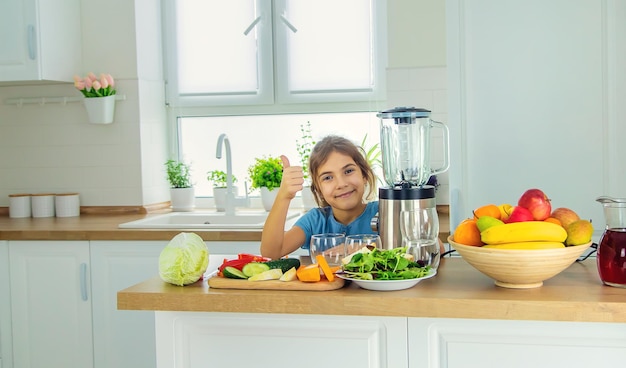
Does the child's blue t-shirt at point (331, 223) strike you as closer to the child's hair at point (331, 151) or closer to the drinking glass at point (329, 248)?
the child's hair at point (331, 151)

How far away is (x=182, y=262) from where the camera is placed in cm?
190

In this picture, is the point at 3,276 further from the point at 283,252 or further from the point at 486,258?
the point at 486,258

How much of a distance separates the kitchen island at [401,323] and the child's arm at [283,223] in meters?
0.39

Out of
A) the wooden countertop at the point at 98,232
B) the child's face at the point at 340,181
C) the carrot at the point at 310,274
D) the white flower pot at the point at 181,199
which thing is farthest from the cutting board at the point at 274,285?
the white flower pot at the point at 181,199

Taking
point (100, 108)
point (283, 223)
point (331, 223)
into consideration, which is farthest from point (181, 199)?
point (283, 223)

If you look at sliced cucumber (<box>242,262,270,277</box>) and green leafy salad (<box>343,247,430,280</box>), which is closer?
green leafy salad (<box>343,247,430,280</box>)

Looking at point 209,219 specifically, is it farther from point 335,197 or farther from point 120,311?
point 335,197

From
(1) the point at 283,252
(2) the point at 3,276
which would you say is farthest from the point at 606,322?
(2) the point at 3,276

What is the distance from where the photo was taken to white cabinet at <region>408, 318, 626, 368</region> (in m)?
1.71

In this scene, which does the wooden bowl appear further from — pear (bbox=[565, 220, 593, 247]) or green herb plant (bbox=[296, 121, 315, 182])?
green herb plant (bbox=[296, 121, 315, 182])

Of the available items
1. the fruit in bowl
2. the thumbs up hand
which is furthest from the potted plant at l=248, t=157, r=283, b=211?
the fruit in bowl

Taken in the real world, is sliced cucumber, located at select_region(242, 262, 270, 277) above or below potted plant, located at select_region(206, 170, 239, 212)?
below

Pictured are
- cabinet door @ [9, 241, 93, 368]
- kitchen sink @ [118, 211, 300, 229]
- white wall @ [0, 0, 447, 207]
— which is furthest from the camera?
white wall @ [0, 0, 447, 207]

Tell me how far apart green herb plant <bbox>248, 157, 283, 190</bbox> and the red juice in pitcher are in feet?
7.14
